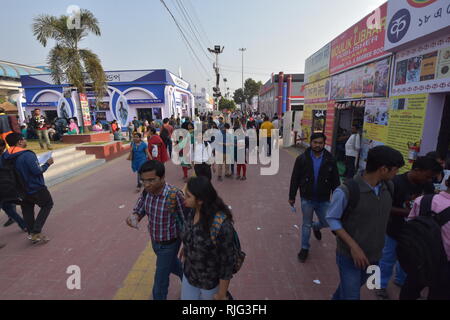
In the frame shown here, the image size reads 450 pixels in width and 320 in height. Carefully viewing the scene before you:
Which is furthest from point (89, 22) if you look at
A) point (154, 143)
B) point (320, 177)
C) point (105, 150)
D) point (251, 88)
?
point (251, 88)

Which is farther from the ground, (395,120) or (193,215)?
(395,120)

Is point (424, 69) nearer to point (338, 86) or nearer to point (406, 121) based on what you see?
point (406, 121)

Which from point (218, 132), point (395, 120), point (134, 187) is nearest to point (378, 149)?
point (395, 120)

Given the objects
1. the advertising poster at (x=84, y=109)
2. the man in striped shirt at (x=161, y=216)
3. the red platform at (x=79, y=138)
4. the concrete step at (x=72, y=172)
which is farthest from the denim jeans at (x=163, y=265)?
the advertising poster at (x=84, y=109)

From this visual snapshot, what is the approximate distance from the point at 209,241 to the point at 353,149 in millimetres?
6273

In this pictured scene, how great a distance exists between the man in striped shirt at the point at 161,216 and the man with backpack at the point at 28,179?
252 centimetres

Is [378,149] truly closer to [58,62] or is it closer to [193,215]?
[193,215]

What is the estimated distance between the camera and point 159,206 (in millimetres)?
2221

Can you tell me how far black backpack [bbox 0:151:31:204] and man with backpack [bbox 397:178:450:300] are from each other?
16.2ft

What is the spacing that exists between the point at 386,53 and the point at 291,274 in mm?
5771

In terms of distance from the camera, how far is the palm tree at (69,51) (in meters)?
10.9

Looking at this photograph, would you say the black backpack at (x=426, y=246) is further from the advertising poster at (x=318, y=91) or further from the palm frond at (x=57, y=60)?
the palm frond at (x=57, y=60)

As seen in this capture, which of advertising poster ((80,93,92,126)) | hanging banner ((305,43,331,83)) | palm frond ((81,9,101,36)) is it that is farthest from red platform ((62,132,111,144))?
hanging banner ((305,43,331,83))

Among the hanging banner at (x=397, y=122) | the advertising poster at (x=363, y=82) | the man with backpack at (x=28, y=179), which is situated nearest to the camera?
the man with backpack at (x=28, y=179)
